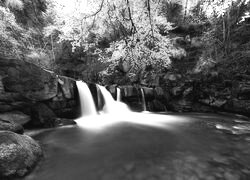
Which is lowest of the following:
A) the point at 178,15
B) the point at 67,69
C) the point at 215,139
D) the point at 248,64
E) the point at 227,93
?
the point at 215,139

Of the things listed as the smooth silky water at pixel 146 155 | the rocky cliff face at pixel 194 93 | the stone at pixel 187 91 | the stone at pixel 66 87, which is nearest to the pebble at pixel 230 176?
the smooth silky water at pixel 146 155

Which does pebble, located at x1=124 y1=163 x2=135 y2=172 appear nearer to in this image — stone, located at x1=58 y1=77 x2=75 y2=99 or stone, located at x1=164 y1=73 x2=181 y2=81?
stone, located at x1=58 y1=77 x2=75 y2=99

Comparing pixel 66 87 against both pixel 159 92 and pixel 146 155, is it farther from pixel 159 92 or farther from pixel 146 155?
pixel 159 92

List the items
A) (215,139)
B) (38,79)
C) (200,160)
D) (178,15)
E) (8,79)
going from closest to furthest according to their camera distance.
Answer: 1. (200,160)
2. (215,139)
3. (8,79)
4. (38,79)
5. (178,15)

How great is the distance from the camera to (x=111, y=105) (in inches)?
449

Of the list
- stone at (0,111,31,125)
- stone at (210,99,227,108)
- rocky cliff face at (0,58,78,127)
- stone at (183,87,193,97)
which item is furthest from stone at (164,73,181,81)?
stone at (0,111,31,125)

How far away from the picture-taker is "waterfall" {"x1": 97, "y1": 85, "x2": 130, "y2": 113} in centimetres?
1116

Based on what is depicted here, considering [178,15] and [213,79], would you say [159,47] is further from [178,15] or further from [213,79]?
[178,15]

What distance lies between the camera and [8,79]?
610 centimetres

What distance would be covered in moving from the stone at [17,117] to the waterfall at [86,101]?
3552 millimetres

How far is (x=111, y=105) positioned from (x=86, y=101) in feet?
7.01

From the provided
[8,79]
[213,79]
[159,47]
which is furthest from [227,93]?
[8,79]

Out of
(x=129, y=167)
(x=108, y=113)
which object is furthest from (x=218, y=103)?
(x=129, y=167)

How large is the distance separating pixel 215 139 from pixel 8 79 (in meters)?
8.31
